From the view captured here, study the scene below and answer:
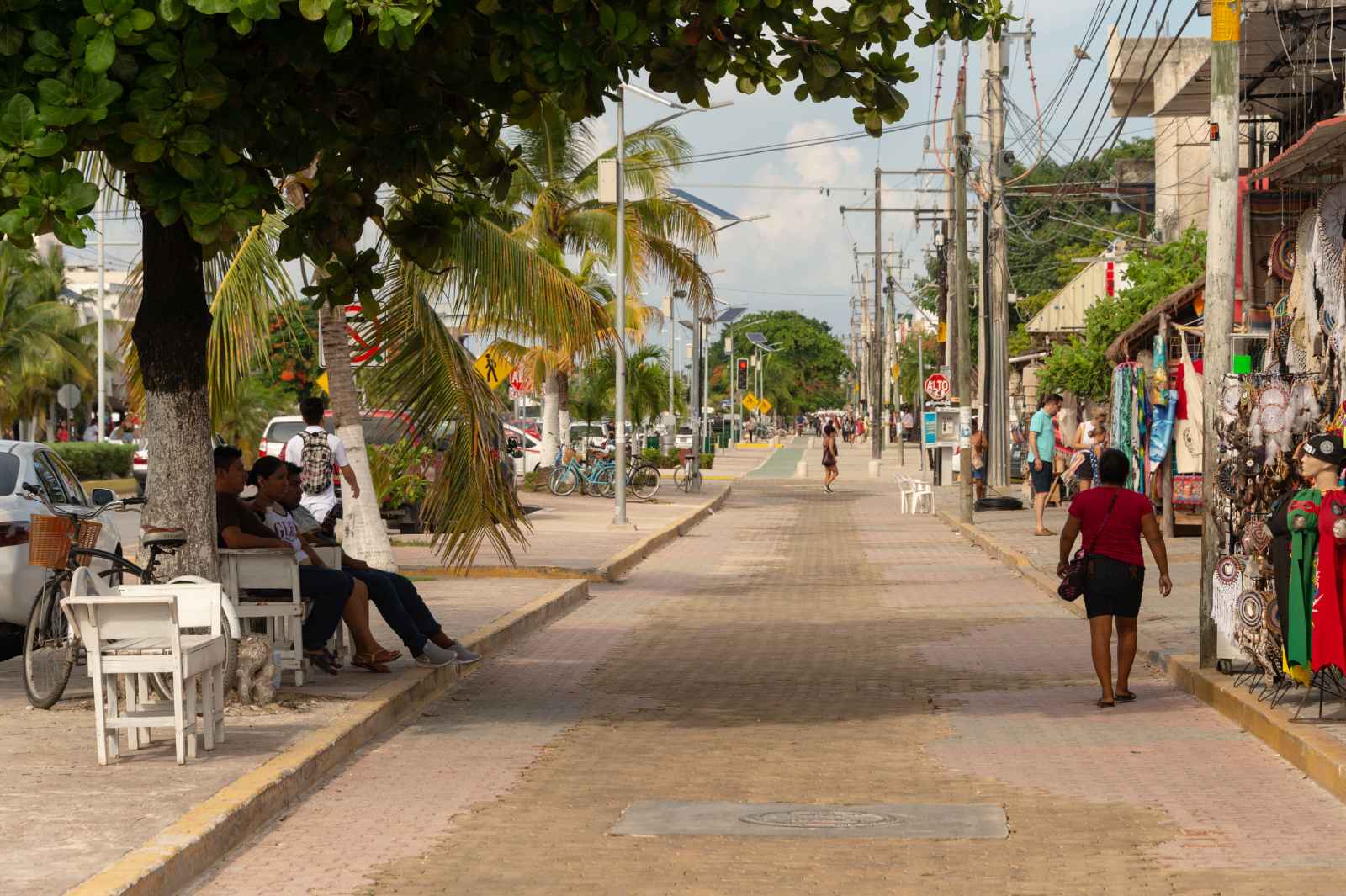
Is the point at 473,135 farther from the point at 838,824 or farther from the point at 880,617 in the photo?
the point at 880,617

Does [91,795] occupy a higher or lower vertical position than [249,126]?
lower

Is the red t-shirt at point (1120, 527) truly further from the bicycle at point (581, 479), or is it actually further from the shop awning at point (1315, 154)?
the bicycle at point (581, 479)

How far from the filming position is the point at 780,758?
30.9ft

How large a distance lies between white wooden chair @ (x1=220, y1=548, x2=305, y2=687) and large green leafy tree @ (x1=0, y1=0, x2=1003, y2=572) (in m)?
0.41

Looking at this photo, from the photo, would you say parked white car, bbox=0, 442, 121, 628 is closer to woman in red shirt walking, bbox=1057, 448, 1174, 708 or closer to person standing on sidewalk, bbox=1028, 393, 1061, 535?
woman in red shirt walking, bbox=1057, 448, 1174, 708

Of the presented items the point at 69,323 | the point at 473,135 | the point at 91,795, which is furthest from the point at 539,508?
the point at 69,323

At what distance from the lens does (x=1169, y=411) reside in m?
24.9

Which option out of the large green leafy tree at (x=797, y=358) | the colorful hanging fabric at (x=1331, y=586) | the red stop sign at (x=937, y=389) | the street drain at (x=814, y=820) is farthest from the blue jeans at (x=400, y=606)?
the large green leafy tree at (x=797, y=358)

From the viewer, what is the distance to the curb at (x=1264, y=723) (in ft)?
27.8

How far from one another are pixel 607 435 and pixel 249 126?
193 ft

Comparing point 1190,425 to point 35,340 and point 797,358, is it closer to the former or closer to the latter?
point 35,340

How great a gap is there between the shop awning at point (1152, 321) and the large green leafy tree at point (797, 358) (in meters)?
142

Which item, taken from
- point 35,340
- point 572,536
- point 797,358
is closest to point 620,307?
point 572,536

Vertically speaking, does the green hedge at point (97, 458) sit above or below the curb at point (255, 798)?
above
